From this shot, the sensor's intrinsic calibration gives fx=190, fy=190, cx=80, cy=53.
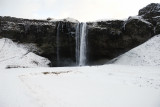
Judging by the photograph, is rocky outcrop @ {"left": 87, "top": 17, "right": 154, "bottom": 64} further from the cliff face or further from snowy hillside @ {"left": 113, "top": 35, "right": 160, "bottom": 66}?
snowy hillside @ {"left": 113, "top": 35, "right": 160, "bottom": 66}

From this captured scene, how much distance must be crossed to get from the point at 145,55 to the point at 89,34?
29.3 feet

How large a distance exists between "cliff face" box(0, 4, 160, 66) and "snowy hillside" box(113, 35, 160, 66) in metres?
1.70

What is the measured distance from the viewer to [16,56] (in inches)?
977

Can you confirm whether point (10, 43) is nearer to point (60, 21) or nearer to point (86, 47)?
point (60, 21)

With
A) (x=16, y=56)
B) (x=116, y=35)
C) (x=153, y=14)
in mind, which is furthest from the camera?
(x=153, y=14)

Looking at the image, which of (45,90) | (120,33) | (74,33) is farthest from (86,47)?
(45,90)

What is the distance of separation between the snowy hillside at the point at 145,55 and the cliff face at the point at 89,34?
1696 mm

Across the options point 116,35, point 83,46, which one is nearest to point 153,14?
point 116,35

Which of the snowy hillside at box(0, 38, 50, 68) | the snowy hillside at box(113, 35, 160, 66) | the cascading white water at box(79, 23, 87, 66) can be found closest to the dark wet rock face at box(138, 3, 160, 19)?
the snowy hillside at box(113, 35, 160, 66)

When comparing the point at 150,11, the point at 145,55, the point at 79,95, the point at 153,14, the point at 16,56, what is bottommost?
the point at 16,56

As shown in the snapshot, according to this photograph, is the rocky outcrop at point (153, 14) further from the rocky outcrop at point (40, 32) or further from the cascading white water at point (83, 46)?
the rocky outcrop at point (40, 32)

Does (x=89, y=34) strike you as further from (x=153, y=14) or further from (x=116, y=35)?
(x=153, y=14)

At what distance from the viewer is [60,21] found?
28.1 m

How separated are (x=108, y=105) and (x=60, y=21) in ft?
72.2
